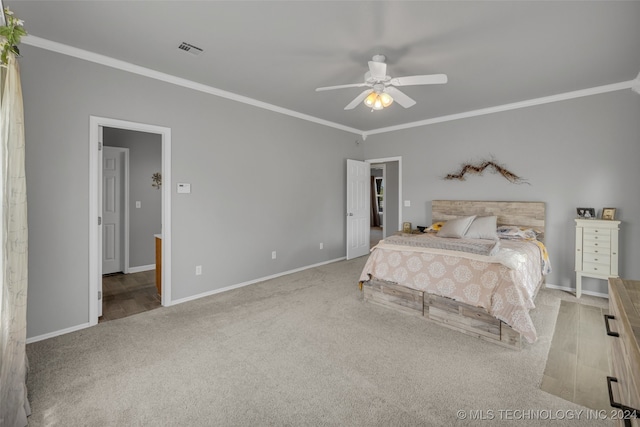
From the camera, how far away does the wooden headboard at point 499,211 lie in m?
4.15

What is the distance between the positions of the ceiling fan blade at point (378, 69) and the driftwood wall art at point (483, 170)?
285 cm

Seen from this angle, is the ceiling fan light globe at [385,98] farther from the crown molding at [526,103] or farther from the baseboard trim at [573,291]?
the baseboard trim at [573,291]

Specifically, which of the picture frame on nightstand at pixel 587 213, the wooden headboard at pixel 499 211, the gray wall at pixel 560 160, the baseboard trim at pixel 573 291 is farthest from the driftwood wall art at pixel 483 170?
the baseboard trim at pixel 573 291

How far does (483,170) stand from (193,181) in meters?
4.34

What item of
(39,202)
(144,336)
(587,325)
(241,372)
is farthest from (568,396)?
(39,202)

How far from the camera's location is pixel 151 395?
6.38 feet

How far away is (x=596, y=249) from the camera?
11.6 feet

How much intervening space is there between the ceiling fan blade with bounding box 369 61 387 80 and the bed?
5.98 ft

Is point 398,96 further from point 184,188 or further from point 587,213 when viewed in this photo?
point 587,213

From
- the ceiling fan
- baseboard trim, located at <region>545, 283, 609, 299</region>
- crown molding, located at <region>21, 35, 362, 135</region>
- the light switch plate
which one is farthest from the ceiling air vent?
baseboard trim, located at <region>545, 283, 609, 299</region>

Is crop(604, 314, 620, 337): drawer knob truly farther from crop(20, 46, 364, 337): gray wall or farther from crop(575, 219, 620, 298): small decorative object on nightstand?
crop(20, 46, 364, 337): gray wall

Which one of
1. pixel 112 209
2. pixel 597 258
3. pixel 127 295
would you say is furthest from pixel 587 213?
pixel 112 209

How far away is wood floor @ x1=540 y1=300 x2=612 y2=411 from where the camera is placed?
1.95 meters

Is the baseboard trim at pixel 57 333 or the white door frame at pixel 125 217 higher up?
the white door frame at pixel 125 217
